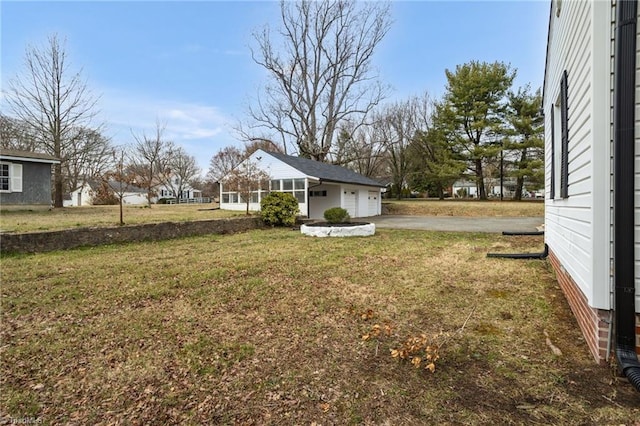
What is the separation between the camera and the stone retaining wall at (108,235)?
7.08 m

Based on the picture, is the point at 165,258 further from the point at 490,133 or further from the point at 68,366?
the point at 490,133

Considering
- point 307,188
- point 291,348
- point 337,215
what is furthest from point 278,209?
point 291,348

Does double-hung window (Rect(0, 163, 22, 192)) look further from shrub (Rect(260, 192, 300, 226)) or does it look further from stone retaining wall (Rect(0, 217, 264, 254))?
shrub (Rect(260, 192, 300, 226))

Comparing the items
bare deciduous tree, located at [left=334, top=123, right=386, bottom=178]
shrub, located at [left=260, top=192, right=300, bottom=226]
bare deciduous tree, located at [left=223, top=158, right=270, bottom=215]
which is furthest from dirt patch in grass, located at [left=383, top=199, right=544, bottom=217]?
shrub, located at [left=260, top=192, right=300, bottom=226]

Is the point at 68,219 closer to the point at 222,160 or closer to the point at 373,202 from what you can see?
the point at 373,202

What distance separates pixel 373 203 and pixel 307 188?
7.48 m

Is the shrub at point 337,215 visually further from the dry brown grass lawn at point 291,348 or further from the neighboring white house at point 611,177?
the neighboring white house at point 611,177

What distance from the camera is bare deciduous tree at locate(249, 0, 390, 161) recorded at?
1016 inches

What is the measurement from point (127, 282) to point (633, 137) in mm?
6292

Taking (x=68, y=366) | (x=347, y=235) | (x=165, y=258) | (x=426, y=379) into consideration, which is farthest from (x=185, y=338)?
(x=347, y=235)

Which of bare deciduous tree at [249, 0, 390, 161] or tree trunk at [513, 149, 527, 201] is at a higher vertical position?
bare deciduous tree at [249, 0, 390, 161]

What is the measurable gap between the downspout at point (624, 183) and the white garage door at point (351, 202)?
16.4 metres

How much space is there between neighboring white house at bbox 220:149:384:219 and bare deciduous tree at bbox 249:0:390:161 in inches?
337

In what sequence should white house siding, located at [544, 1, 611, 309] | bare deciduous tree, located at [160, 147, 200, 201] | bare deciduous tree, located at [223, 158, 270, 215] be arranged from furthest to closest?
bare deciduous tree, located at [160, 147, 200, 201]
bare deciduous tree, located at [223, 158, 270, 215]
white house siding, located at [544, 1, 611, 309]
